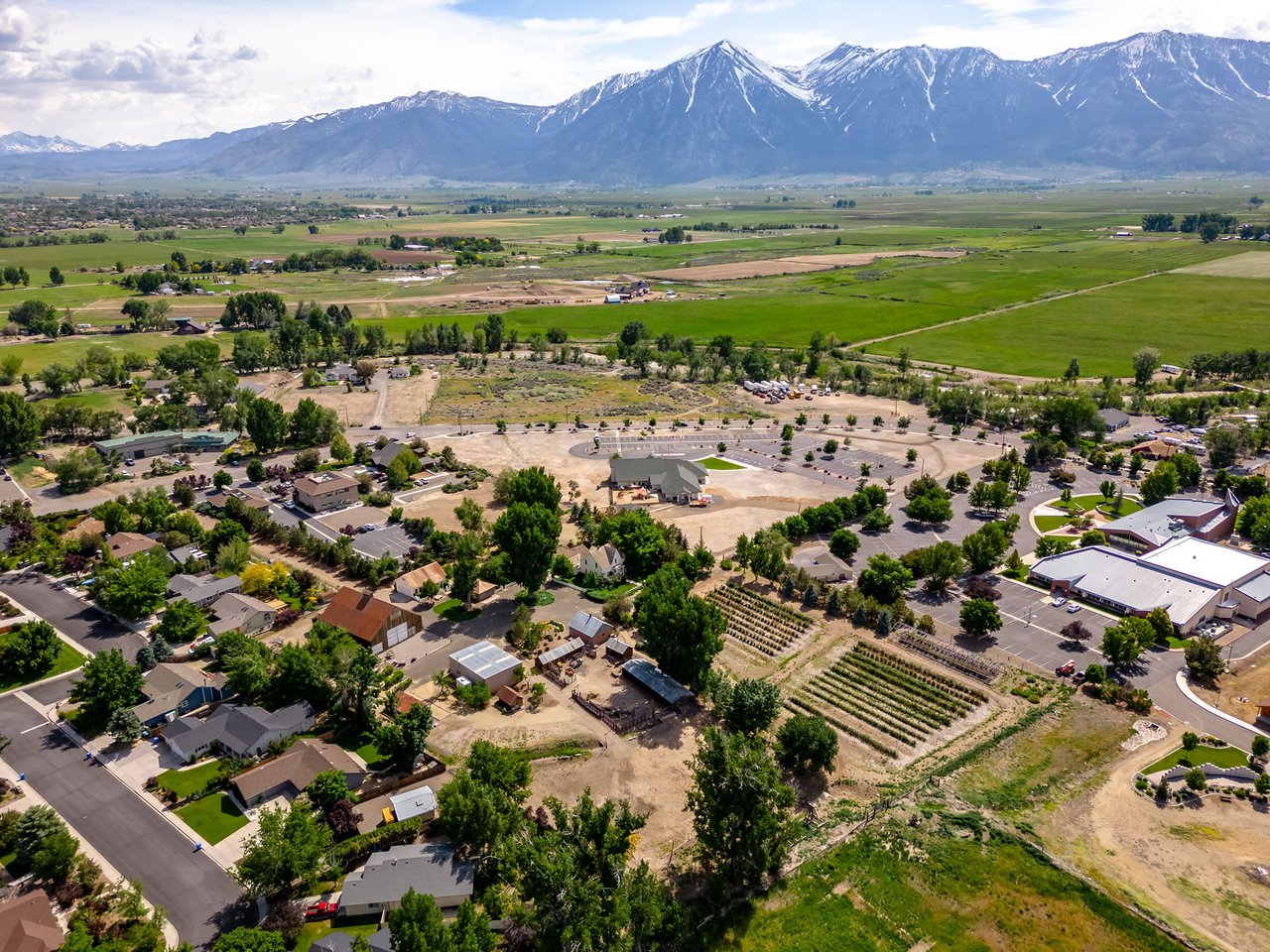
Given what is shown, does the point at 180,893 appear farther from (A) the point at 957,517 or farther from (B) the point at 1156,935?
(A) the point at 957,517

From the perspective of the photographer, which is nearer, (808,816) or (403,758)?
(808,816)

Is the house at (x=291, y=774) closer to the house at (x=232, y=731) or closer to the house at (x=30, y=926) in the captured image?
the house at (x=232, y=731)

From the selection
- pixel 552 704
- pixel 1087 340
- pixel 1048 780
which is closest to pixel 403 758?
pixel 552 704

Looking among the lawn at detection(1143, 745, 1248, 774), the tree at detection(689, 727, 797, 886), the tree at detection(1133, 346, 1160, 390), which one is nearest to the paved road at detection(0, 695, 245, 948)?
the tree at detection(689, 727, 797, 886)

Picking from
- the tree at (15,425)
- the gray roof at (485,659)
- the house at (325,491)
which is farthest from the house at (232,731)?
the tree at (15,425)

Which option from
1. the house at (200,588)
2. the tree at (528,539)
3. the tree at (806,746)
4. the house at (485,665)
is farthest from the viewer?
the house at (200,588)

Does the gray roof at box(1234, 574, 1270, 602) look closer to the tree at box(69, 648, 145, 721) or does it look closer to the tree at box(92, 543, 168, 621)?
the tree at box(69, 648, 145, 721)
